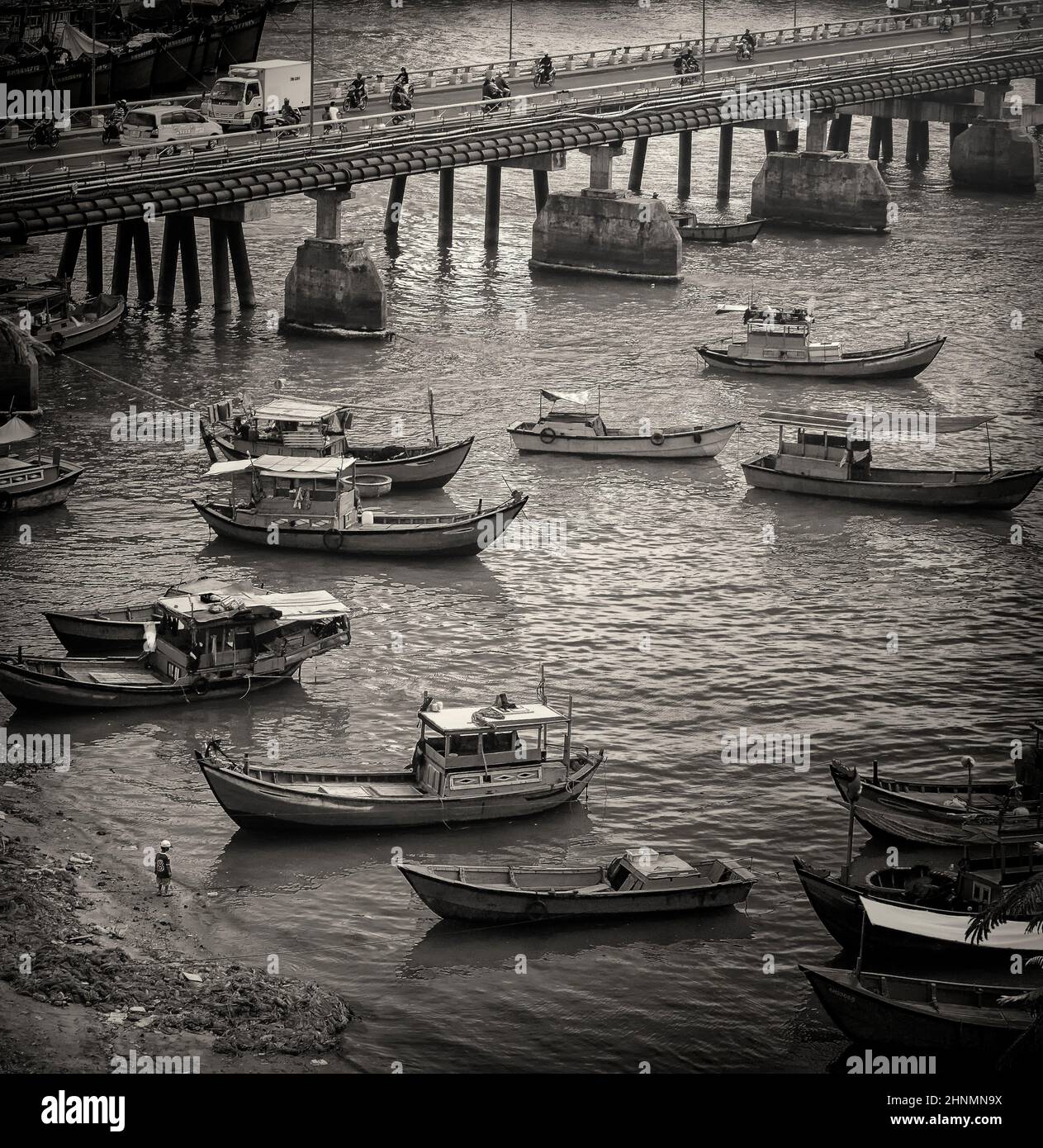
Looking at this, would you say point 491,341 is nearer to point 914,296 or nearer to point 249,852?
point 914,296

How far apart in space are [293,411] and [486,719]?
84.1 feet

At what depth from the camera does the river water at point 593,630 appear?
3741 centimetres

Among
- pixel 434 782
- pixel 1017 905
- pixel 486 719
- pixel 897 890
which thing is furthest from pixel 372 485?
pixel 1017 905

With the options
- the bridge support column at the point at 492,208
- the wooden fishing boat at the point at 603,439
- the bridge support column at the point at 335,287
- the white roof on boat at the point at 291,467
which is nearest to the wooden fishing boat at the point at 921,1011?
the white roof on boat at the point at 291,467

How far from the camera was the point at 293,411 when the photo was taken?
218 feet

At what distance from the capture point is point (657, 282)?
9956 centimetres

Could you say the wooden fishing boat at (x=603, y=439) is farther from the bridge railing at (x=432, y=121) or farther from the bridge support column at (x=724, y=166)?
the bridge support column at (x=724, y=166)

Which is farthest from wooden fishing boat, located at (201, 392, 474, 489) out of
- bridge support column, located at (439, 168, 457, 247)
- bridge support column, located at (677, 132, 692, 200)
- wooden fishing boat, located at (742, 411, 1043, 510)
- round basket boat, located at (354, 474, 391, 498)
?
bridge support column, located at (677, 132, 692, 200)

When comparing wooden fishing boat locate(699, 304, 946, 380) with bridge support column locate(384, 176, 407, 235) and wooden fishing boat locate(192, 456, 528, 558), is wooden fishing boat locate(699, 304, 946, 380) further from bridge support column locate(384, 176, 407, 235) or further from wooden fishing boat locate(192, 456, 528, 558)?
bridge support column locate(384, 176, 407, 235)

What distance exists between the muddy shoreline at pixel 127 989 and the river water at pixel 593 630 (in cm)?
73

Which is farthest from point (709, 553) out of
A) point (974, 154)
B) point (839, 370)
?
point (974, 154)

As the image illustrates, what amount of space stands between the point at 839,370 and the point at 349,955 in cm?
5063

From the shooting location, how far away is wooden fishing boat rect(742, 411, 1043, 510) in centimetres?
6644
